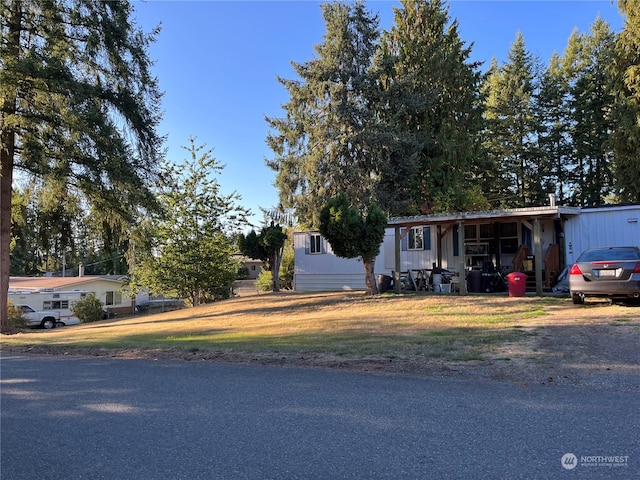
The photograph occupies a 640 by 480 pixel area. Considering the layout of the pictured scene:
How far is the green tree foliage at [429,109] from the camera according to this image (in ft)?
97.8

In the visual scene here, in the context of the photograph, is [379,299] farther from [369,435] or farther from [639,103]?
[639,103]

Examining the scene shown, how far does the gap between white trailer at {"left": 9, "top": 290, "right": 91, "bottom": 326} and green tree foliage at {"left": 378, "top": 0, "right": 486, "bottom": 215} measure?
76.9 feet

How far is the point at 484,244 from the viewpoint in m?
20.2

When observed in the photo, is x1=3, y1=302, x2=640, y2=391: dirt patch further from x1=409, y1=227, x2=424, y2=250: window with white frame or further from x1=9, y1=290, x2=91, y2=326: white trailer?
x1=9, y1=290, x2=91, y2=326: white trailer

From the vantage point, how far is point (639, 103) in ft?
80.4

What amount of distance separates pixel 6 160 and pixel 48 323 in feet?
62.8

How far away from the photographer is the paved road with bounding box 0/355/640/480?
148 inches

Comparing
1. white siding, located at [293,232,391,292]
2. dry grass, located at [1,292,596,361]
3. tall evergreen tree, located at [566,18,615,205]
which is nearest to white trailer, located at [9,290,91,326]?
white siding, located at [293,232,391,292]

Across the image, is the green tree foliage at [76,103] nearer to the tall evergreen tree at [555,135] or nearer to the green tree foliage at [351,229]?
the green tree foliage at [351,229]

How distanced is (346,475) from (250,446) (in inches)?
39.9

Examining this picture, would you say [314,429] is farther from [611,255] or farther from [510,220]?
[510,220]

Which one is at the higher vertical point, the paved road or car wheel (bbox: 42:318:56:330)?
the paved road

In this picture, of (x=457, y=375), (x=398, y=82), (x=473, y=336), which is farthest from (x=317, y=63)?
(x=457, y=375)

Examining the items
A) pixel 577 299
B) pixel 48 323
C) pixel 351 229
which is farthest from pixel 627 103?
→ pixel 48 323
